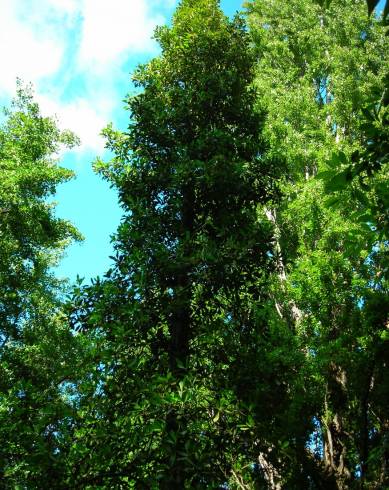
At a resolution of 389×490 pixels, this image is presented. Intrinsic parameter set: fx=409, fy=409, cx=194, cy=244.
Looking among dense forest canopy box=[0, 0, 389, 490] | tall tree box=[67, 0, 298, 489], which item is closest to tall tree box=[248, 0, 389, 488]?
dense forest canopy box=[0, 0, 389, 490]

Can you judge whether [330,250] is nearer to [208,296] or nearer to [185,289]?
[208,296]

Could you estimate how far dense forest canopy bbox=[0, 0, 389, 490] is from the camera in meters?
5.12

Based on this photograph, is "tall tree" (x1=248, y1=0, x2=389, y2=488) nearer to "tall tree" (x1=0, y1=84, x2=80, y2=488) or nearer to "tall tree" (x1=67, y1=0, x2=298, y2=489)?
"tall tree" (x1=67, y1=0, x2=298, y2=489)

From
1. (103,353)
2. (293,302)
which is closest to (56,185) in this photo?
(293,302)

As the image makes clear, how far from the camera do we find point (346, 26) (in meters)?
19.6

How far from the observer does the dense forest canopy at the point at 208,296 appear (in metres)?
5.12

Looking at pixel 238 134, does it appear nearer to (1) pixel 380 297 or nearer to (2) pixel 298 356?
(1) pixel 380 297

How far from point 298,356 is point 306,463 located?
2.87m

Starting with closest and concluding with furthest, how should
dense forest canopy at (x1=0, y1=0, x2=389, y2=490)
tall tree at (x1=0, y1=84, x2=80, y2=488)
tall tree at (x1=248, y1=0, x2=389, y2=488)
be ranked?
dense forest canopy at (x1=0, y1=0, x2=389, y2=490), tall tree at (x1=248, y1=0, x2=389, y2=488), tall tree at (x1=0, y1=84, x2=80, y2=488)

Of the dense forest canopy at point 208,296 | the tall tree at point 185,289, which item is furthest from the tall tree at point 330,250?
the tall tree at point 185,289

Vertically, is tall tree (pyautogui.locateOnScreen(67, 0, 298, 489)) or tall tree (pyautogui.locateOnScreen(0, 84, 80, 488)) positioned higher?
tall tree (pyautogui.locateOnScreen(0, 84, 80, 488))

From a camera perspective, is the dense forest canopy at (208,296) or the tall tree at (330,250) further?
the tall tree at (330,250)

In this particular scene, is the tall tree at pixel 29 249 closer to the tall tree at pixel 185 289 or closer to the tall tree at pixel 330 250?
the tall tree at pixel 185 289

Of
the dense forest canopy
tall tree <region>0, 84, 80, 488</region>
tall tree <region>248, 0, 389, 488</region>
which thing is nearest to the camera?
the dense forest canopy
